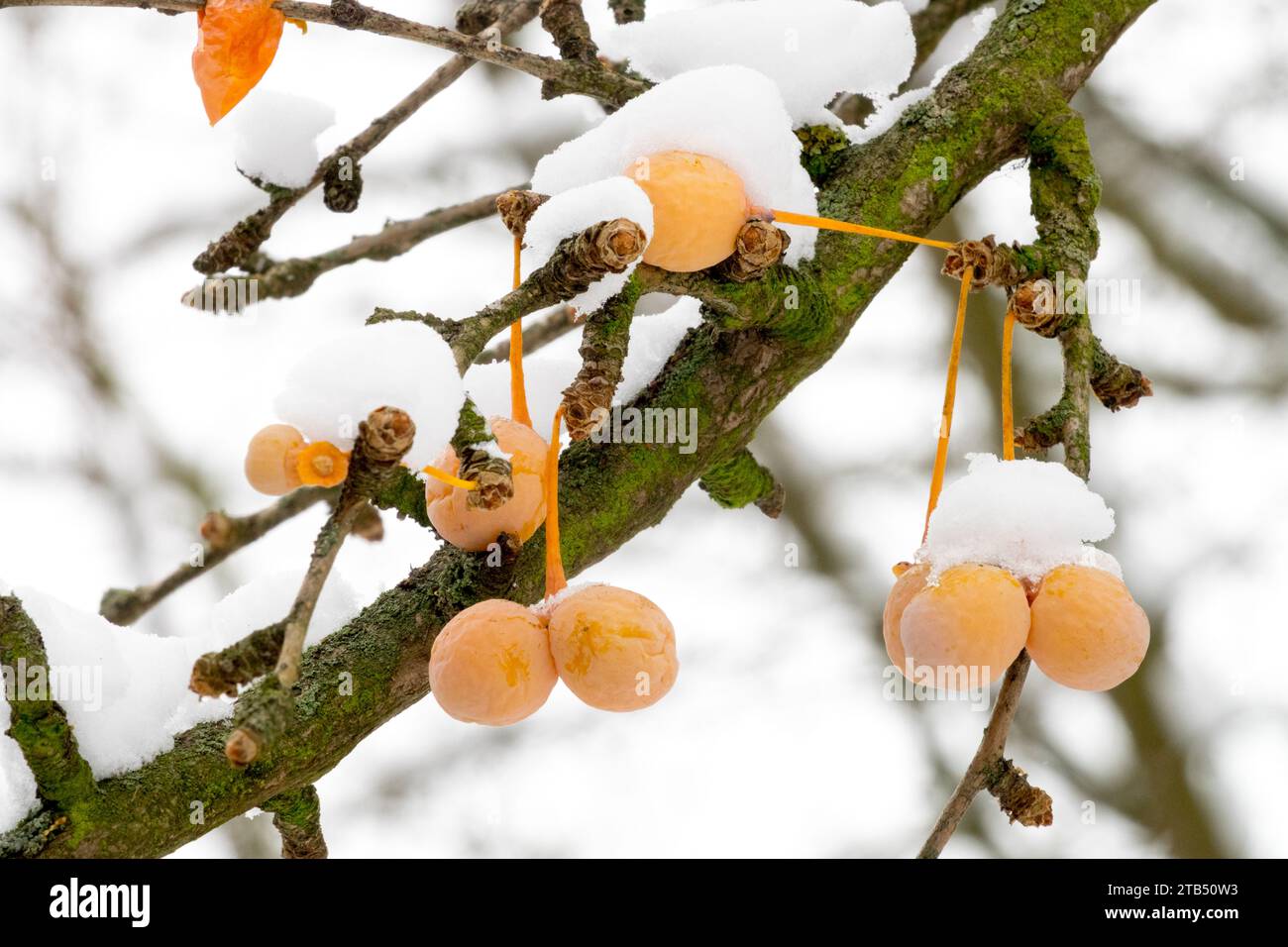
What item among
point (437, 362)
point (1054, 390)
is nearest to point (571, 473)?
point (437, 362)

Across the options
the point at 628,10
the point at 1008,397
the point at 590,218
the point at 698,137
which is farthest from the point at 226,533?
the point at 628,10

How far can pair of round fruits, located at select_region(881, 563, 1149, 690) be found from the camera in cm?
104

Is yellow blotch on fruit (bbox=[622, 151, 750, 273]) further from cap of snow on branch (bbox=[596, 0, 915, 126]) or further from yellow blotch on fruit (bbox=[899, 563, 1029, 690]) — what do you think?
cap of snow on branch (bbox=[596, 0, 915, 126])

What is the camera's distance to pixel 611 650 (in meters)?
0.98

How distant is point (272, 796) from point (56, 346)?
13.1 ft

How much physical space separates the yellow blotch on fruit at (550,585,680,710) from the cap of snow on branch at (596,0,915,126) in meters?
0.78

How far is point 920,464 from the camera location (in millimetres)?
4457

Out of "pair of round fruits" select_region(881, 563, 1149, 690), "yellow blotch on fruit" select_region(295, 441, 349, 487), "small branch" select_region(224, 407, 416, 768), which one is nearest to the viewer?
"small branch" select_region(224, 407, 416, 768)

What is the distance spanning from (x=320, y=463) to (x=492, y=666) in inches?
10.1

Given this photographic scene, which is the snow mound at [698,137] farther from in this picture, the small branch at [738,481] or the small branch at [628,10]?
the small branch at [628,10]

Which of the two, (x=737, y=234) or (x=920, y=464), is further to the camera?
(x=920, y=464)

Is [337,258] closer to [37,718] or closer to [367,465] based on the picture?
[37,718]

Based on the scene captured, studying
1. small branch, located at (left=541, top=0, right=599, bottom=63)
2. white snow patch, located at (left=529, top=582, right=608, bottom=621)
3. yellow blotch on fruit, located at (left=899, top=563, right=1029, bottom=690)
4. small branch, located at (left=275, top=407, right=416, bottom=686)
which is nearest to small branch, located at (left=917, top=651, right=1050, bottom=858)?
yellow blotch on fruit, located at (left=899, top=563, right=1029, bottom=690)
